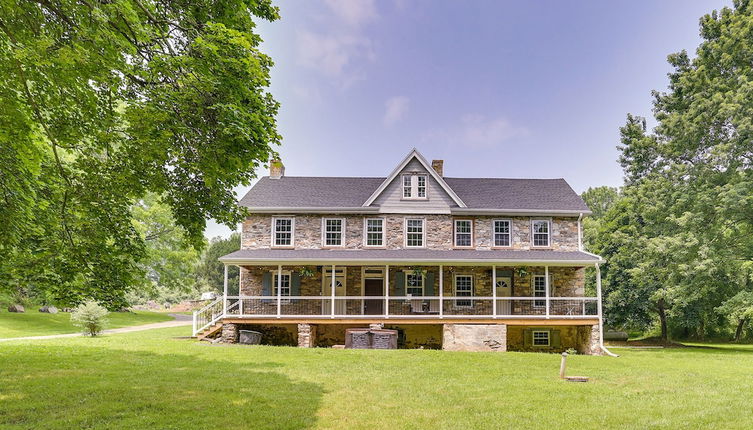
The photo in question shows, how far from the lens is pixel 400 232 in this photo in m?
21.6

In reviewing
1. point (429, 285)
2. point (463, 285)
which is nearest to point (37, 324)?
point (429, 285)

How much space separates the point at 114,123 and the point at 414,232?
15.1 metres

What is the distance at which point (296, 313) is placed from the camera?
20.7 metres

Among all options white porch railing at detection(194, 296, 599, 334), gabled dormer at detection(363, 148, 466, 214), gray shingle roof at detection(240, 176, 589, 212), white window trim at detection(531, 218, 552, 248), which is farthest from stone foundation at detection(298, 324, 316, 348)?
white window trim at detection(531, 218, 552, 248)

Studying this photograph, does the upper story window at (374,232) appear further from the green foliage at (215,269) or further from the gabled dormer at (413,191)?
the green foliage at (215,269)

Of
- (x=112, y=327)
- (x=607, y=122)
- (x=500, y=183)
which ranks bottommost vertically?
(x=112, y=327)

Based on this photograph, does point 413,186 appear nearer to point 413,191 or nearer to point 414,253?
point 413,191

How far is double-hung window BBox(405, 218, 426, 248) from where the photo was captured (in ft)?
70.7

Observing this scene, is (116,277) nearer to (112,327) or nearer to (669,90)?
(112,327)

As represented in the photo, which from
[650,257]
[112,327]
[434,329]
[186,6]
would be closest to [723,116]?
[650,257]

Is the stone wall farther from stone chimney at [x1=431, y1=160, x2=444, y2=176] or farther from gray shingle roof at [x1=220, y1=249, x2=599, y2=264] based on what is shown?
stone chimney at [x1=431, y1=160, x2=444, y2=176]

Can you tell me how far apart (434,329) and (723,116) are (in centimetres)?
1645

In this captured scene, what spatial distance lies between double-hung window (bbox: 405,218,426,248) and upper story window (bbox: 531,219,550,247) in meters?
5.24

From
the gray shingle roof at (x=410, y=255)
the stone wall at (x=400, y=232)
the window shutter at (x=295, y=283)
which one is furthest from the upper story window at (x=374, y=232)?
the window shutter at (x=295, y=283)
